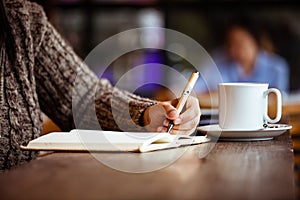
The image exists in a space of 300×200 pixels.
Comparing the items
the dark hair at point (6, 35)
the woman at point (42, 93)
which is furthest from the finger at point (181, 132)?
the dark hair at point (6, 35)

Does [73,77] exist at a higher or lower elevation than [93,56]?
higher

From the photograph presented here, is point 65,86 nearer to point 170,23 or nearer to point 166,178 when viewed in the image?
point 166,178

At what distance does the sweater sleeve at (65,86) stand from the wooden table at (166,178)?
58 cm

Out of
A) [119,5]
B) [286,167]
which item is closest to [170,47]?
[119,5]

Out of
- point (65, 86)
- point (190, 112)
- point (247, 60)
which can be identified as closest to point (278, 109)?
point (190, 112)

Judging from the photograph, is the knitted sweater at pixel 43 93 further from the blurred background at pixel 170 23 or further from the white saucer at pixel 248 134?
the blurred background at pixel 170 23

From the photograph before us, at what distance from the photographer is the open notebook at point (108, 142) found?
1118 mm

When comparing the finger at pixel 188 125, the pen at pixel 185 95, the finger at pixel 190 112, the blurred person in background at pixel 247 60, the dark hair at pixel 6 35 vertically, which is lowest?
the blurred person in background at pixel 247 60

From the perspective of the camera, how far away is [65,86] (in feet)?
5.71

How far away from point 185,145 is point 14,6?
0.71m

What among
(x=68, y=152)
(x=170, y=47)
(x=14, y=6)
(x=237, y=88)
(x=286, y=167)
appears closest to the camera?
(x=286, y=167)

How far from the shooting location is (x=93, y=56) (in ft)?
15.6

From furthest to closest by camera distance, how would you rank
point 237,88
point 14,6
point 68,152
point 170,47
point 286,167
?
point 170,47 < point 14,6 < point 237,88 < point 68,152 < point 286,167

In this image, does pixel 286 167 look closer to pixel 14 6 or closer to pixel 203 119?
pixel 203 119
